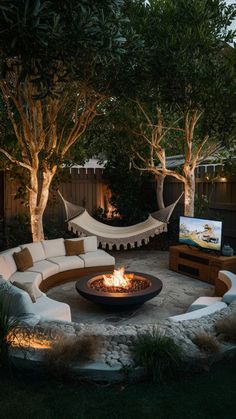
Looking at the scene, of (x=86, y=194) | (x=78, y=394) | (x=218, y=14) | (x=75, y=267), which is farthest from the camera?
(x=86, y=194)

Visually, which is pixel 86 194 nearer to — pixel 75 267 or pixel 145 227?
pixel 145 227

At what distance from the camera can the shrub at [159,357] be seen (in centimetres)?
287

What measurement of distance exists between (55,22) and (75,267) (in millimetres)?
4293

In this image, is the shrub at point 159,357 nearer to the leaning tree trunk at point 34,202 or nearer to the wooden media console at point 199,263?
the wooden media console at point 199,263

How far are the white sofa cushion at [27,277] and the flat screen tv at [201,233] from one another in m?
2.76

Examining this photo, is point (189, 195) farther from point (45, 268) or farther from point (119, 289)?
point (45, 268)

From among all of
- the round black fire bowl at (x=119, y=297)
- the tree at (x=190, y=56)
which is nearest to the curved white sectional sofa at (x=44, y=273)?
the round black fire bowl at (x=119, y=297)

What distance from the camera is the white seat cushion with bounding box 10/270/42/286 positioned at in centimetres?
497

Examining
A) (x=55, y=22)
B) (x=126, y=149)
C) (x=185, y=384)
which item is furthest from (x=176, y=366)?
(x=126, y=149)

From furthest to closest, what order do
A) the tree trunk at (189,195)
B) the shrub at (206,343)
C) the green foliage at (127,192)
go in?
the green foliage at (127,192) < the tree trunk at (189,195) < the shrub at (206,343)

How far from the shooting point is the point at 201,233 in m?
6.27

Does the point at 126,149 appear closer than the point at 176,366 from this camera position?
No

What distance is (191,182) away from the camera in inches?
287

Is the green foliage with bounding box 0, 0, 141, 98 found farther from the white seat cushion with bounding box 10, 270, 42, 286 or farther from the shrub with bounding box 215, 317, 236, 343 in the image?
the white seat cushion with bounding box 10, 270, 42, 286
